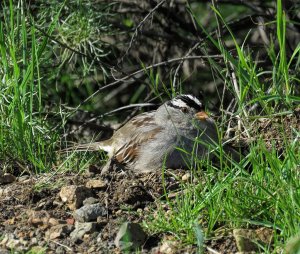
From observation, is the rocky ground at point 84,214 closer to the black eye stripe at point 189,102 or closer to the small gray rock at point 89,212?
the small gray rock at point 89,212

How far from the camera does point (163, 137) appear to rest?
20.8 feet

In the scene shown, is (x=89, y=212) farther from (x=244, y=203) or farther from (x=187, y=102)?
(x=187, y=102)

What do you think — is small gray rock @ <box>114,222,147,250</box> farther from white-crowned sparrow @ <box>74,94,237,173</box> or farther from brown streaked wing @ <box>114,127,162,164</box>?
brown streaked wing @ <box>114,127,162,164</box>

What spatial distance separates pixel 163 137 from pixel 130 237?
2.18 metres

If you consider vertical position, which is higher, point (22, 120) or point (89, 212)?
point (22, 120)

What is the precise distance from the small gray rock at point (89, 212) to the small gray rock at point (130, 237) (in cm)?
36

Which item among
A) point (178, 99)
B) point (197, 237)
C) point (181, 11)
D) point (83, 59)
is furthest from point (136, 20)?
point (197, 237)

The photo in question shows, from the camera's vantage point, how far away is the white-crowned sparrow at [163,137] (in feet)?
20.2

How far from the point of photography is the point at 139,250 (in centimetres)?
426

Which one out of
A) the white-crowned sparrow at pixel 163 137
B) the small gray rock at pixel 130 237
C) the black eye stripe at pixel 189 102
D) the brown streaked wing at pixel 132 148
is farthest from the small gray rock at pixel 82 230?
the black eye stripe at pixel 189 102

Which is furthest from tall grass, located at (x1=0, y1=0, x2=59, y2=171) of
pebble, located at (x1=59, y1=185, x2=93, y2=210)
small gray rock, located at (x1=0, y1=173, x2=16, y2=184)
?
pebble, located at (x1=59, y1=185, x2=93, y2=210)

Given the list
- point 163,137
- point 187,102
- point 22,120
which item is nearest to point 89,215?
point 22,120

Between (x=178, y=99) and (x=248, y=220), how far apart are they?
239 centimetres

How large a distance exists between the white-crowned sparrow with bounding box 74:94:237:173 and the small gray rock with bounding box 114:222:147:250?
1.64 metres
